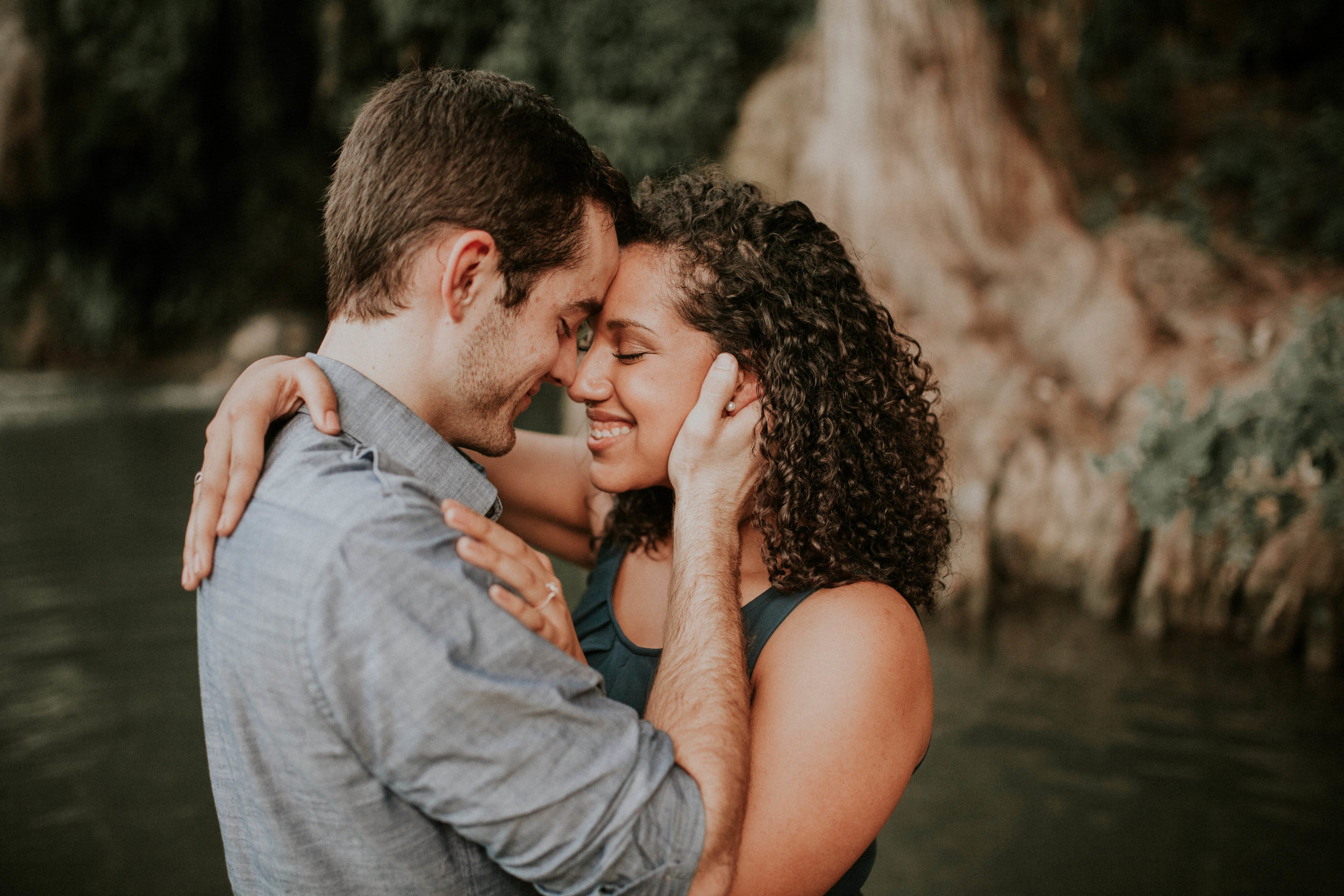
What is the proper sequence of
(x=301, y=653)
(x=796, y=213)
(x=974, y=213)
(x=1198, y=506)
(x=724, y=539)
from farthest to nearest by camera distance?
(x=974, y=213) < (x=1198, y=506) < (x=796, y=213) < (x=724, y=539) < (x=301, y=653)

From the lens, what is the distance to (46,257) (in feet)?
54.3

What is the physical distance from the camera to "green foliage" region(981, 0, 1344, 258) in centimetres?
877

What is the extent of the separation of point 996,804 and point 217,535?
3907 millimetres

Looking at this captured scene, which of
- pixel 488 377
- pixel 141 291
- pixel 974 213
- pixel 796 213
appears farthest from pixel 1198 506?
pixel 141 291

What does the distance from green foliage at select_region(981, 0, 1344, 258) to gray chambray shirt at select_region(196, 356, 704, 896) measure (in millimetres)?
8845

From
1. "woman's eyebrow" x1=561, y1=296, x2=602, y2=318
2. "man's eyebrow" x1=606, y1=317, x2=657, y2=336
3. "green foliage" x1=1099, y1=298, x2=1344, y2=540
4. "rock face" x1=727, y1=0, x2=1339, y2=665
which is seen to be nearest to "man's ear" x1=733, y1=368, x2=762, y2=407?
"man's eyebrow" x1=606, y1=317, x2=657, y2=336

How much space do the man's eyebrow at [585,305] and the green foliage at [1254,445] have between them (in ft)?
8.81

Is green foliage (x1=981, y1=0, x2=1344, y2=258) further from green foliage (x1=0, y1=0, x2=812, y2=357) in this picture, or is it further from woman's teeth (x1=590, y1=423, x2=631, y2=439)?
woman's teeth (x1=590, y1=423, x2=631, y2=439)

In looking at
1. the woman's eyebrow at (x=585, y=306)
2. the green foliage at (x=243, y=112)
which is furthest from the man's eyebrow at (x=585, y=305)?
the green foliage at (x=243, y=112)

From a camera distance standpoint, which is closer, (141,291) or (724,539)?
(724,539)

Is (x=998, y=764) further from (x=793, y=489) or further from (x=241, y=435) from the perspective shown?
(x=241, y=435)

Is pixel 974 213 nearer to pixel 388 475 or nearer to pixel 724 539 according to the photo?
pixel 724 539

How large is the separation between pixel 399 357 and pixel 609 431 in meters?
0.61

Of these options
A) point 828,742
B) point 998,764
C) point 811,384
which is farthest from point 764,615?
point 998,764
